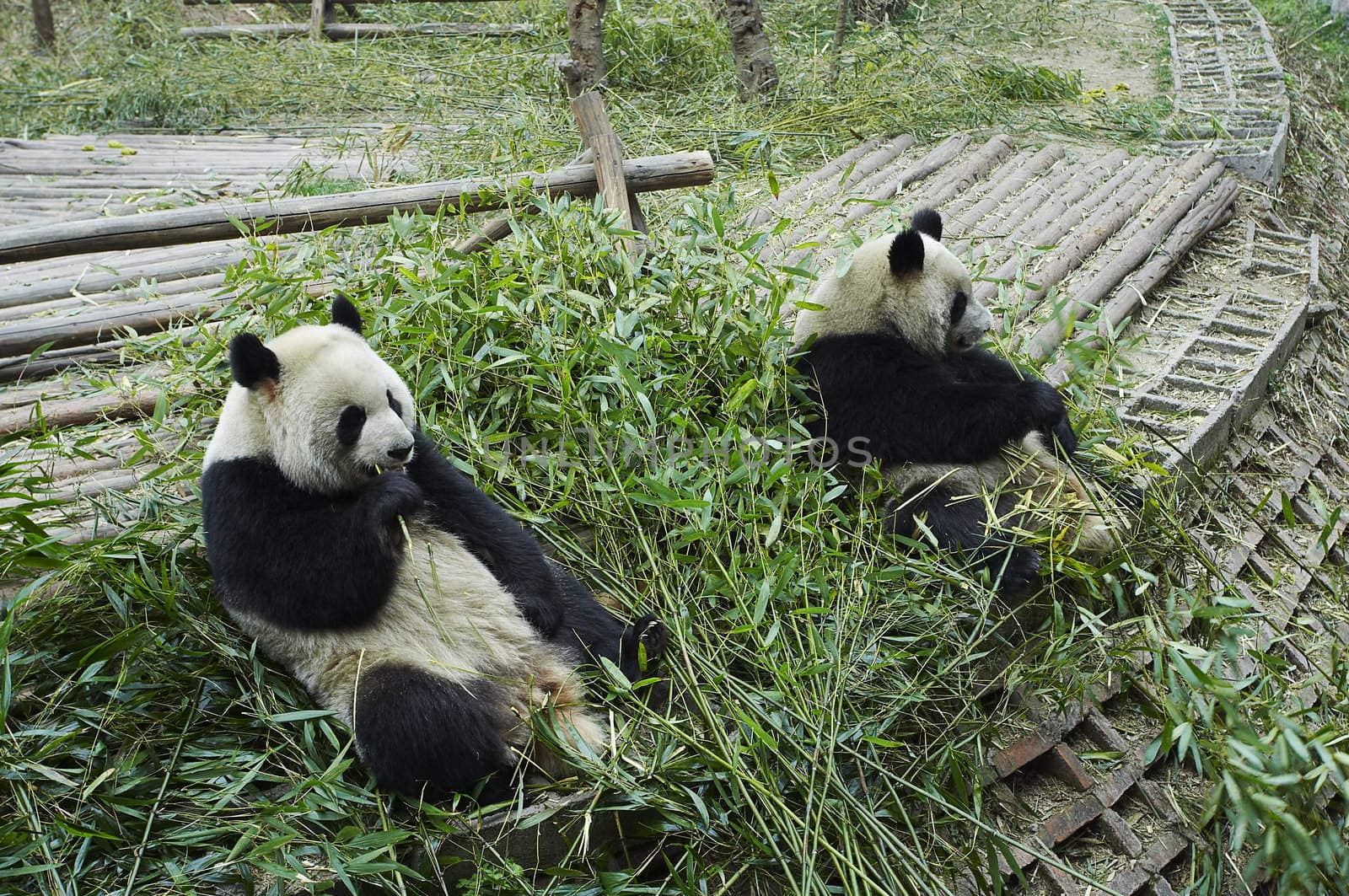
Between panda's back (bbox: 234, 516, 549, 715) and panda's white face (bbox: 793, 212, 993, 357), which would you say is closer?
panda's back (bbox: 234, 516, 549, 715)

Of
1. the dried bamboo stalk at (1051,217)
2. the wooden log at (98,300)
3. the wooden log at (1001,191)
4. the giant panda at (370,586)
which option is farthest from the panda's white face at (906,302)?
the wooden log at (98,300)

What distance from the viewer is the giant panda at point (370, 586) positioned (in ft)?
9.74

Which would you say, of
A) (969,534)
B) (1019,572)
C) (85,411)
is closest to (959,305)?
(969,534)

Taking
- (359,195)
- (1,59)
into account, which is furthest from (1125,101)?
(1,59)

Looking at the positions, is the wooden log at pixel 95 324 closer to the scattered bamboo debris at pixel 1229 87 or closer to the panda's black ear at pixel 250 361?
the panda's black ear at pixel 250 361

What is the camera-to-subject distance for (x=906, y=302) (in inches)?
164

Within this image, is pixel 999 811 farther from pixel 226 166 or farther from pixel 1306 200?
pixel 226 166

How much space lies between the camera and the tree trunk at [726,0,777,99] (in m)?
8.28

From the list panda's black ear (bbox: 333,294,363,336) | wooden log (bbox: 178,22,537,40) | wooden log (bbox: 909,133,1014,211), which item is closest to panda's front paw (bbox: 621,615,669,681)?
panda's black ear (bbox: 333,294,363,336)

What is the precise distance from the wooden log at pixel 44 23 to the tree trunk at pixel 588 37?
7.66 metres

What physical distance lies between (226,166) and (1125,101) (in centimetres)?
758

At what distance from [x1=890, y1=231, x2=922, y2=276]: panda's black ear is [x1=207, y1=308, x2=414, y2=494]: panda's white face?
210cm

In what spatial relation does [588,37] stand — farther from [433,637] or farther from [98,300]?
[433,637]

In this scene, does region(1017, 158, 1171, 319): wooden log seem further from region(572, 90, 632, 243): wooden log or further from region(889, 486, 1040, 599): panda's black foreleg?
region(572, 90, 632, 243): wooden log
